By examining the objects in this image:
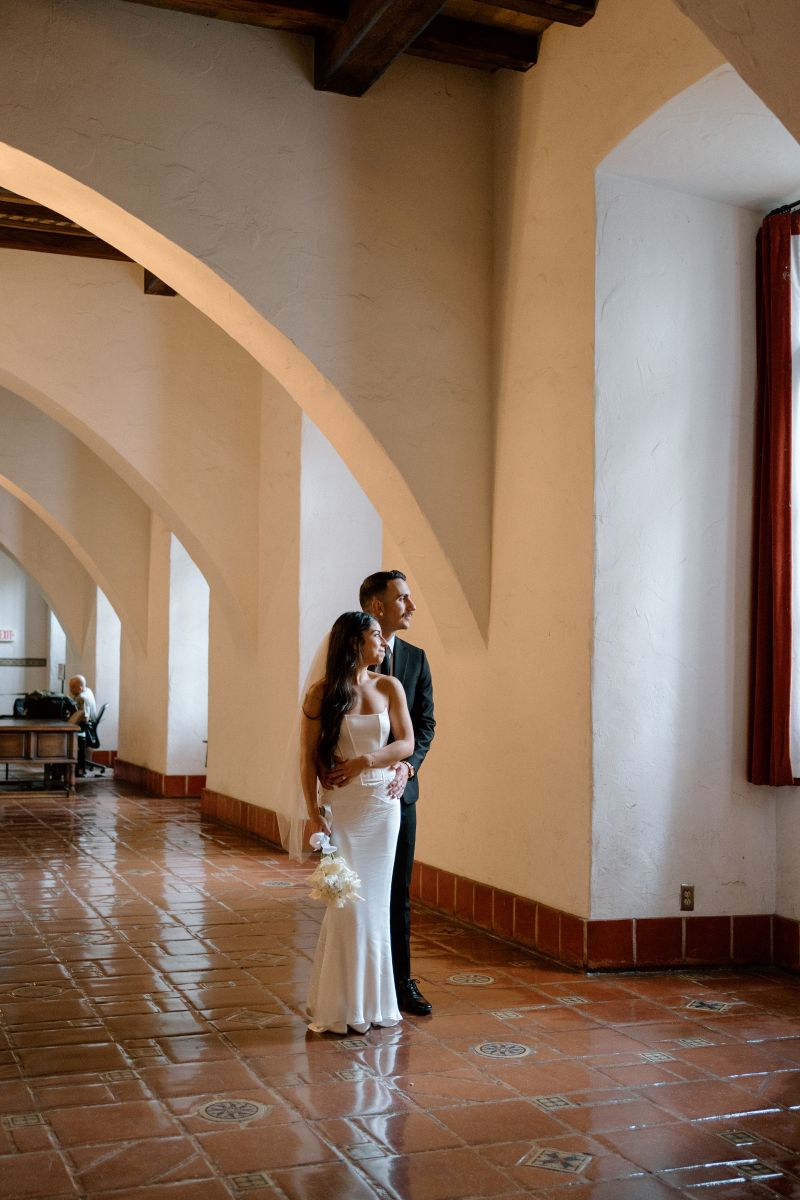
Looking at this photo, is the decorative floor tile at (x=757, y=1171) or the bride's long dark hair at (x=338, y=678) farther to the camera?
the bride's long dark hair at (x=338, y=678)

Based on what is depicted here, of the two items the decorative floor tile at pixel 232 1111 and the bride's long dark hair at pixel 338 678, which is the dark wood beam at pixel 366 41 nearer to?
the bride's long dark hair at pixel 338 678

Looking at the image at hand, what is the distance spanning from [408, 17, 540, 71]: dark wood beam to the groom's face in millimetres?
2954

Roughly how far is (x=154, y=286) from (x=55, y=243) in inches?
36.8

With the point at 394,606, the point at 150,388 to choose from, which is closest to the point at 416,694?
the point at 394,606

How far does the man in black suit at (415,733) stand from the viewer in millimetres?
5184

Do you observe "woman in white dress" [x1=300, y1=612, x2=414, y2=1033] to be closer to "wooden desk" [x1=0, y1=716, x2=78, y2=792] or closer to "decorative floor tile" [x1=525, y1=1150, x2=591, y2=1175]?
"decorative floor tile" [x1=525, y1=1150, x2=591, y2=1175]

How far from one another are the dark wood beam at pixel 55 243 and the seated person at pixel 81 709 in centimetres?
754

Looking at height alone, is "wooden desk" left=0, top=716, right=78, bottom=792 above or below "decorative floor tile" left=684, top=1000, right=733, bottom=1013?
A: above

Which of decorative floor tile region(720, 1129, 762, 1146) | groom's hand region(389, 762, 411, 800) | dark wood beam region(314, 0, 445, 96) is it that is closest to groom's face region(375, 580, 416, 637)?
groom's hand region(389, 762, 411, 800)

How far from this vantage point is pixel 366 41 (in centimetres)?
591

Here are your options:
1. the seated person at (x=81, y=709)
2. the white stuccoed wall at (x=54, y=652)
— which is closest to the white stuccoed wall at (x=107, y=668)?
the seated person at (x=81, y=709)

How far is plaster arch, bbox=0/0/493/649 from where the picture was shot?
5.90 meters

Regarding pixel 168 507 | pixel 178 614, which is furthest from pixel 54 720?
pixel 168 507

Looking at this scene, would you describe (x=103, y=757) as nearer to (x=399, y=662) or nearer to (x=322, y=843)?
(x=399, y=662)
